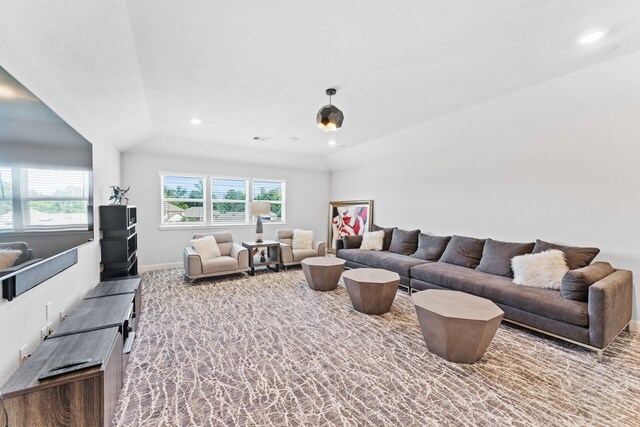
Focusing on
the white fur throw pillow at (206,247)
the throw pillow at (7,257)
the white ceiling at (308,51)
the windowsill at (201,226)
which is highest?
the white ceiling at (308,51)

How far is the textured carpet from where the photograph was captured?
68.9 inches

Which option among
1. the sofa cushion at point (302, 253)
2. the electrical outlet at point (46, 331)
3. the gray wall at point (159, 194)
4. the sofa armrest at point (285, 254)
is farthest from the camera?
the sofa cushion at point (302, 253)

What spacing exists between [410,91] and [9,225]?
11.9 ft

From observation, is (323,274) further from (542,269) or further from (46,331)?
(46,331)

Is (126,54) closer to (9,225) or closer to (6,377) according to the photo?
(9,225)

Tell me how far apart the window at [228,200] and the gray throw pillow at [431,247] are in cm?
420

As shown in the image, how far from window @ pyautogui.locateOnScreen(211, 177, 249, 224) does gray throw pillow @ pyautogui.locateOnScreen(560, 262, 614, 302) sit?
598 centimetres

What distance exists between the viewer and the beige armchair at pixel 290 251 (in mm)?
5535

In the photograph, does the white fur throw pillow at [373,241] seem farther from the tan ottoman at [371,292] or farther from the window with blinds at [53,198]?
the window with blinds at [53,198]

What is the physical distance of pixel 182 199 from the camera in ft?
19.4

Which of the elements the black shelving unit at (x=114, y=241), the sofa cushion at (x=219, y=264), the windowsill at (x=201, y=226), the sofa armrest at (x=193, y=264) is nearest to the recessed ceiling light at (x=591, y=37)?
the black shelving unit at (x=114, y=241)

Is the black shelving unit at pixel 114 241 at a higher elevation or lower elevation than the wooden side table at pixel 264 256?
higher

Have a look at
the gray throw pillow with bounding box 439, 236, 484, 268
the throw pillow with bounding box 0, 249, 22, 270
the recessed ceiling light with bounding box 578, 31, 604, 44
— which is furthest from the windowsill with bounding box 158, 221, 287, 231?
the recessed ceiling light with bounding box 578, 31, 604, 44

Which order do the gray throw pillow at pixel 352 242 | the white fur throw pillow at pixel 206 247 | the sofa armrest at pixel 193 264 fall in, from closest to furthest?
the sofa armrest at pixel 193 264 < the white fur throw pillow at pixel 206 247 < the gray throw pillow at pixel 352 242
